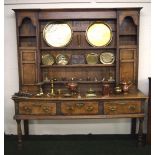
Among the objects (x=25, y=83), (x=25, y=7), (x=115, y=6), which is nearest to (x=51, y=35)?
(x=25, y=7)

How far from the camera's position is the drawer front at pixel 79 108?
296 centimetres

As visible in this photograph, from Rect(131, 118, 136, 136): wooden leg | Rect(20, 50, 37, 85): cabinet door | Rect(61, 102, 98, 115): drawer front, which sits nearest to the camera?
Rect(61, 102, 98, 115): drawer front

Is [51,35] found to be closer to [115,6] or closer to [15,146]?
[115,6]

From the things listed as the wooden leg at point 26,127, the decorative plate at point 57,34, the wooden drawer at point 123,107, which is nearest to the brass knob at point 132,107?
the wooden drawer at point 123,107

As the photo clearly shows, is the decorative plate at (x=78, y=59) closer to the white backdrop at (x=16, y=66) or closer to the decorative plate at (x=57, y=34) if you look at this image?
the decorative plate at (x=57, y=34)

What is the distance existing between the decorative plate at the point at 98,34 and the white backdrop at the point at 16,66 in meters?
0.29

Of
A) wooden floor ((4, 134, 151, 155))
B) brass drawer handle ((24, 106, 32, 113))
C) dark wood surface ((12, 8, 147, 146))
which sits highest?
dark wood surface ((12, 8, 147, 146))

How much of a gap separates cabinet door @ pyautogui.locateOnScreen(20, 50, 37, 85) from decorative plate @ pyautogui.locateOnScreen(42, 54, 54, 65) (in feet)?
0.48

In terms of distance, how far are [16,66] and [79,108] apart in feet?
3.97

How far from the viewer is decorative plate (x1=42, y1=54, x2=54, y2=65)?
10.9 feet

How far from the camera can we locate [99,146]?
10.4 feet

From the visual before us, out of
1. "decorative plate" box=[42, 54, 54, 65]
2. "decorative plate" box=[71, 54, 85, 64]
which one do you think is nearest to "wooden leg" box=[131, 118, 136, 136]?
"decorative plate" box=[71, 54, 85, 64]

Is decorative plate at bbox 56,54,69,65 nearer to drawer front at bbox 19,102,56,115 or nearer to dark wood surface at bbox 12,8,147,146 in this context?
dark wood surface at bbox 12,8,147,146

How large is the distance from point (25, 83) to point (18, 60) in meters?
0.35
